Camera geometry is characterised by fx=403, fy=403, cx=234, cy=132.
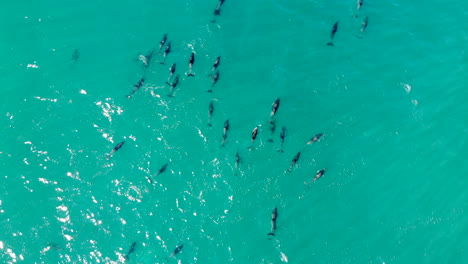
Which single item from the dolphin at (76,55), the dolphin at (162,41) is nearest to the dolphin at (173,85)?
the dolphin at (162,41)

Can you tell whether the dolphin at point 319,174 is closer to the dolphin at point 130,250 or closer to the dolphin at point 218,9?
the dolphin at point 130,250

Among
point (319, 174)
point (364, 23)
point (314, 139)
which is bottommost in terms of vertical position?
point (319, 174)

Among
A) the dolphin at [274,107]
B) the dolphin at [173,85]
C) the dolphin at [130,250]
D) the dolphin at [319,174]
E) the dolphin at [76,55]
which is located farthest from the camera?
the dolphin at [76,55]

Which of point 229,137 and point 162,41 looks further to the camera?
point 162,41

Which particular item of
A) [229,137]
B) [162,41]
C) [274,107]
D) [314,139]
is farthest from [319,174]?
[162,41]

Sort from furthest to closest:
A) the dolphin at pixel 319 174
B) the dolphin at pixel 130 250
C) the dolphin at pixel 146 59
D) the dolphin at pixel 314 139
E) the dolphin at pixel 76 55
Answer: the dolphin at pixel 146 59
the dolphin at pixel 76 55
the dolphin at pixel 314 139
the dolphin at pixel 319 174
the dolphin at pixel 130 250

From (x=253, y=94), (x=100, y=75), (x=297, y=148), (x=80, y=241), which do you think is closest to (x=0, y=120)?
(x=100, y=75)

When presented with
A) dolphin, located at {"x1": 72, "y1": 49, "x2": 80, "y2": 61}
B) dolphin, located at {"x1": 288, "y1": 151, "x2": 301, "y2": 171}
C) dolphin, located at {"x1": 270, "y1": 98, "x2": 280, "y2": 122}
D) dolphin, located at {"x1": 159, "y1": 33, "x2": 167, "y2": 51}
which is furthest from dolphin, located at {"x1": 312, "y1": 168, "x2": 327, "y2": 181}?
dolphin, located at {"x1": 72, "y1": 49, "x2": 80, "y2": 61}

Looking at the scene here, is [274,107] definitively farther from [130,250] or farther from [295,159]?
[130,250]

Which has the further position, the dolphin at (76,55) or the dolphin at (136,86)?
the dolphin at (76,55)
